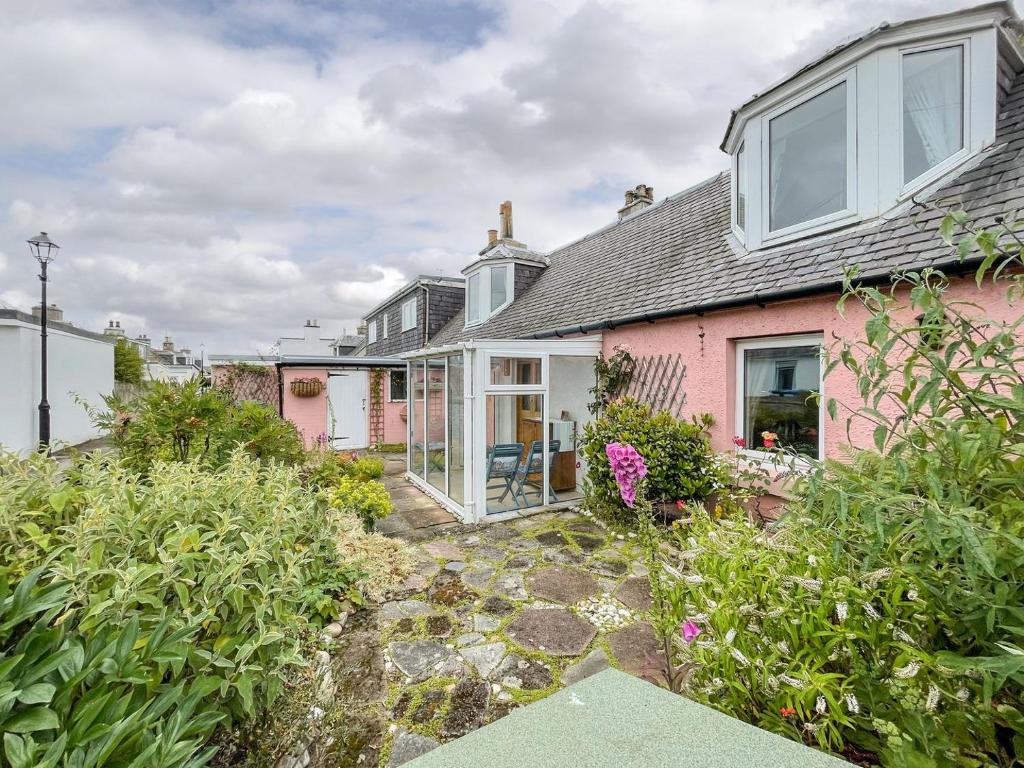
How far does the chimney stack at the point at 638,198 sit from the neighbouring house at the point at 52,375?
13155 mm

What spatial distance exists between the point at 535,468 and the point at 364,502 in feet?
9.83

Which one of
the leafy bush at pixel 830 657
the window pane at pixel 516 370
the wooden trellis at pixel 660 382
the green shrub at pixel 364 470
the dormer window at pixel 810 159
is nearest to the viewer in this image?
the leafy bush at pixel 830 657

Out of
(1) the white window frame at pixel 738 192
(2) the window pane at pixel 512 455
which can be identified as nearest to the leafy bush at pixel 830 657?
(2) the window pane at pixel 512 455

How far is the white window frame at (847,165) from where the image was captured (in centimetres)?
517

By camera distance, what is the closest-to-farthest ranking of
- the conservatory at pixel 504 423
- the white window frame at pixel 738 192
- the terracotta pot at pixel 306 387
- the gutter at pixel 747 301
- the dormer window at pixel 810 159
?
the gutter at pixel 747 301, the dormer window at pixel 810 159, the white window frame at pixel 738 192, the conservatory at pixel 504 423, the terracotta pot at pixel 306 387

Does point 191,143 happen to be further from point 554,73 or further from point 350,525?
point 350,525

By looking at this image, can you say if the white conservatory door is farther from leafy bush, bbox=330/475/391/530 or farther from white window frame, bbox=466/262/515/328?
leafy bush, bbox=330/475/391/530

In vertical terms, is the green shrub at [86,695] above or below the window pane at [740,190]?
below

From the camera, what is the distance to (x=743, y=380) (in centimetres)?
596

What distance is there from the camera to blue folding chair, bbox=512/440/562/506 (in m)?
7.37

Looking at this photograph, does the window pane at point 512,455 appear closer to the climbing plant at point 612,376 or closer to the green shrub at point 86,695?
the climbing plant at point 612,376

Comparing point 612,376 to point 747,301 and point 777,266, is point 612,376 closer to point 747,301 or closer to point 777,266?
point 747,301

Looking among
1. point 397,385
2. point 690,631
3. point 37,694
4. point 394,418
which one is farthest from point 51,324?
point 690,631

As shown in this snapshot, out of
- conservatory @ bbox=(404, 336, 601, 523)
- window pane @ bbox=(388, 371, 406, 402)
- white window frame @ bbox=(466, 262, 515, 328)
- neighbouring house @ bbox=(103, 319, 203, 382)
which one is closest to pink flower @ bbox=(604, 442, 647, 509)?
conservatory @ bbox=(404, 336, 601, 523)
